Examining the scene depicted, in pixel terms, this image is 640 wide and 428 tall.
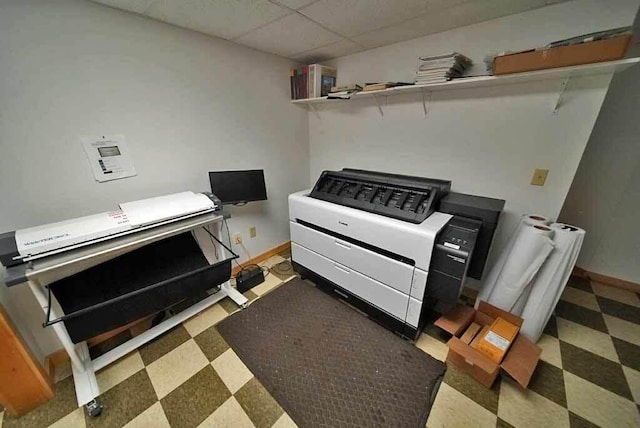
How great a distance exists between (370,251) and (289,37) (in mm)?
1696

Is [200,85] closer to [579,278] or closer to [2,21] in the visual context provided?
[2,21]

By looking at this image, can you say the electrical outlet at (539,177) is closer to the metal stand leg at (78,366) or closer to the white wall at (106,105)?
the white wall at (106,105)

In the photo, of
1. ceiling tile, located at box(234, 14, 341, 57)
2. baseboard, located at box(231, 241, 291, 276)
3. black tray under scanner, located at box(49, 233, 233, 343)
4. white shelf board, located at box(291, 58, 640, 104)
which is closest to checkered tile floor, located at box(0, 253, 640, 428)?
black tray under scanner, located at box(49, 233, 233, 343)

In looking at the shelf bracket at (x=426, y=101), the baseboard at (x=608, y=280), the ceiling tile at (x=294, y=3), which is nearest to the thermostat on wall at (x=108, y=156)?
the ceiling tile at (x=294, y=3)

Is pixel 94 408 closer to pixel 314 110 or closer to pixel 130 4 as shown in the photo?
pixel 130 4

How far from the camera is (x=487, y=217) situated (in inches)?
55.2

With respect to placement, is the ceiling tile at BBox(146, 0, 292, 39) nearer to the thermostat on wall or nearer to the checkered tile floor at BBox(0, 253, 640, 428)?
the thermostat on wall

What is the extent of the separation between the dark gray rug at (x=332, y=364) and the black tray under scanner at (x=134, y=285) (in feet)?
1.51

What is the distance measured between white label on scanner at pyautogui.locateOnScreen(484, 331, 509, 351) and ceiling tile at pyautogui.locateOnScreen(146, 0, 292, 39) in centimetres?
227

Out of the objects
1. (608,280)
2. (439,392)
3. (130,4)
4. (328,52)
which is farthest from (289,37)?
(608,280)

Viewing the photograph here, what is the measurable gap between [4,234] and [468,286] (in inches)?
119

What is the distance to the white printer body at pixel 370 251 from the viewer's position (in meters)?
1.31

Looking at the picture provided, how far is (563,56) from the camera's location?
3.53ft

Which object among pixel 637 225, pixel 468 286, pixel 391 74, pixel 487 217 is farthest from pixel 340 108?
pixel 637 225
